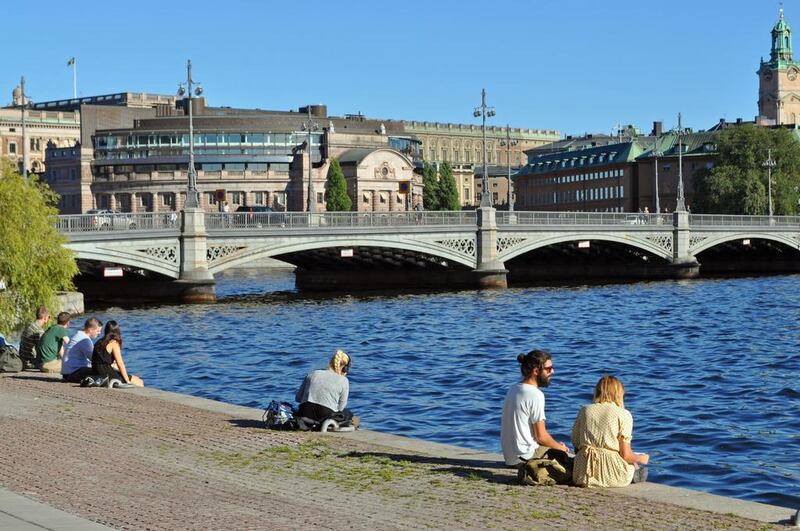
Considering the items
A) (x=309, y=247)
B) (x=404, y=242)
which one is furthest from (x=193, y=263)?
(x=404, y=242)

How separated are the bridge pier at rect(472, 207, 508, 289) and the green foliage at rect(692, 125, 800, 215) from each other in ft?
176

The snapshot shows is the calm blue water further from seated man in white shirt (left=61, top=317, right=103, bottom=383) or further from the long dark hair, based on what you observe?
seated man in white shirt (left=61, top=317, right=103, bottom=383)

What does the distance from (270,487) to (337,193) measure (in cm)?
13338

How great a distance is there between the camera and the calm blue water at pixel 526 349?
2481 centimetres

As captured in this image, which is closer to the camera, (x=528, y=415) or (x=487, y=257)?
(x=528, y=415)

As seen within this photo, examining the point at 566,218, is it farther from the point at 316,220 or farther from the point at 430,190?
the point at 430,190

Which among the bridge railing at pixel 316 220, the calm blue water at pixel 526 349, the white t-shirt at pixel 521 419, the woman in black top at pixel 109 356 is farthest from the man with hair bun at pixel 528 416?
the bridge railing at pixel 316 220

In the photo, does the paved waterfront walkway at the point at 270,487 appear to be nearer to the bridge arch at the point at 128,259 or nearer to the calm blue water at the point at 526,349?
the calm blue water at the point at 526,349

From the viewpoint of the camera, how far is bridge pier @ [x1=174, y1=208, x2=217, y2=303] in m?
63.2

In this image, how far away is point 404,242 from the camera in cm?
7075

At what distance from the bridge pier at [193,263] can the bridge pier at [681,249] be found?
35983 millimetres

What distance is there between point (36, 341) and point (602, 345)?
21434 mm

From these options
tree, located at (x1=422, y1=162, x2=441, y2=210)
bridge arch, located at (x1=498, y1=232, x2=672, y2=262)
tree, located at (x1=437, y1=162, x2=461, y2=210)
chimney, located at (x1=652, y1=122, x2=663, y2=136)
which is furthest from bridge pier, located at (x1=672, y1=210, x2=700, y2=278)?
chimney, located at (x1=652, y1=122, x2=663, y2=136)

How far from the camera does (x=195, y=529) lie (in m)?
13.1
